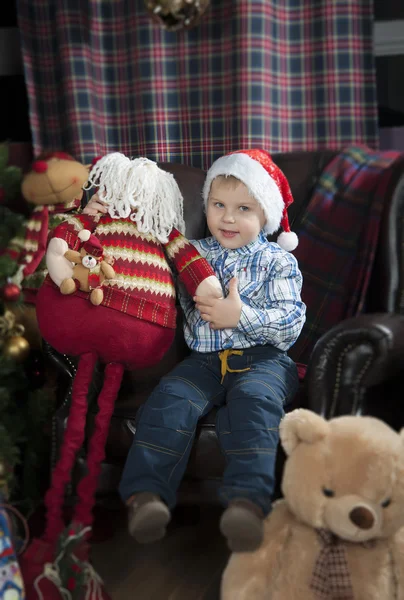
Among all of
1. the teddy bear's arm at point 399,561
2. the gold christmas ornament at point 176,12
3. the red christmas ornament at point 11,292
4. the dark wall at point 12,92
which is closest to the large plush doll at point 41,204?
the red christmas ornament at point 11,292

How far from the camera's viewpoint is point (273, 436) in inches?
49.8

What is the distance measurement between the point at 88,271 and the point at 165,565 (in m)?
0.68

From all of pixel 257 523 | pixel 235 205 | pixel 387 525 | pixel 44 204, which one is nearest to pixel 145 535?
pixel 257 523

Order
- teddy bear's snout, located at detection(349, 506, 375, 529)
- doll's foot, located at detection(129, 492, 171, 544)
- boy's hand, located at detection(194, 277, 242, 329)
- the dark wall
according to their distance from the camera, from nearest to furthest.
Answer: teddy bear's snout, located at detection(349, 506, 375, 529), doll's foot, located at detection(129, 492, 171, 544), boy's hand, located at detection(194, 277, 242, 329), the dark wall

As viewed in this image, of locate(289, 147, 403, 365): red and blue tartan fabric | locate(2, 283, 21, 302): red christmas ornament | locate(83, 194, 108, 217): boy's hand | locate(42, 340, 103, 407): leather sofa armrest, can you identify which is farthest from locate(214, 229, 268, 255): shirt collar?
locate(2, 283, 21, 302): red christmas ornament

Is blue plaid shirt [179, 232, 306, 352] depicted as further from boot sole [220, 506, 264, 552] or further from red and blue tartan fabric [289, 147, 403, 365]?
boot sole [220, 506, 264, 552]

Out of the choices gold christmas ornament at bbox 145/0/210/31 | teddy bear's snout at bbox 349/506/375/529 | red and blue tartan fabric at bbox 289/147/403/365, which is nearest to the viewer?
teddy bear's snout at bbox 349/506/375/529

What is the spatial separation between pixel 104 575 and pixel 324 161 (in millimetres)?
1247

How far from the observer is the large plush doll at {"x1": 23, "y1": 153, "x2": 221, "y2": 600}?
1353 millimetres

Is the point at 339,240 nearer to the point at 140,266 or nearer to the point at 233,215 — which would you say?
the point at 233,215

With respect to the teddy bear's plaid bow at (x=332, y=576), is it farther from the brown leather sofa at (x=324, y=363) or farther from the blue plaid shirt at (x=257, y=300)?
the blue plaid shirt at (x=257, y=300)

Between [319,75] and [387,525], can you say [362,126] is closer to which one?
[319,75]

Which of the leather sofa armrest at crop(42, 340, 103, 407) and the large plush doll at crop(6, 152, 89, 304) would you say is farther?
the large plush doll at crop(6, 152, 89, 304)

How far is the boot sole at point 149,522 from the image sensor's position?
113 centimetres
